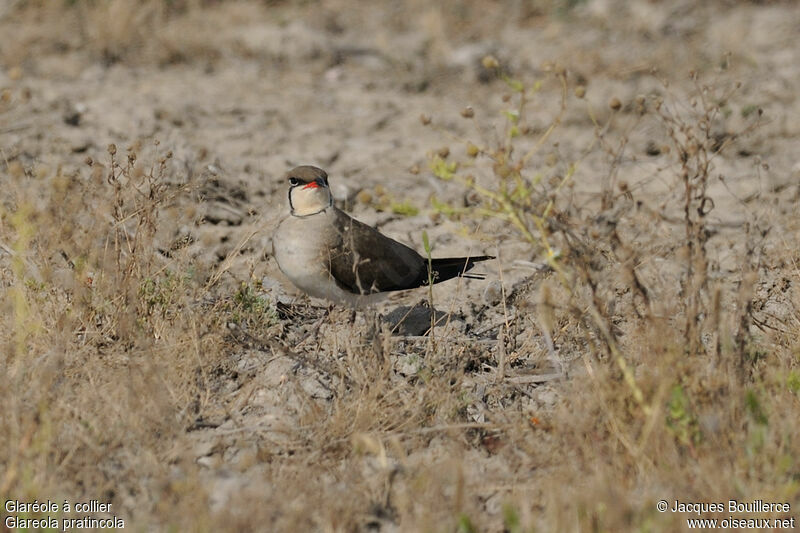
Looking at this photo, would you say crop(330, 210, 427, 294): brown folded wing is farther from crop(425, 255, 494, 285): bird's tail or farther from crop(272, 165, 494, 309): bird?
crop(425, 255, 494, 285): bird's tail

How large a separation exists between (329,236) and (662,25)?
5907 millimetres

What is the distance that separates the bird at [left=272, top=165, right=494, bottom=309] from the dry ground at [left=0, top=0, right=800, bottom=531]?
20 cm

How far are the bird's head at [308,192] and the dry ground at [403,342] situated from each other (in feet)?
0.87

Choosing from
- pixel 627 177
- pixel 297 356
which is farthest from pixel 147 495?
pixel 627 177

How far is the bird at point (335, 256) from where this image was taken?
→ 4379 millimetres

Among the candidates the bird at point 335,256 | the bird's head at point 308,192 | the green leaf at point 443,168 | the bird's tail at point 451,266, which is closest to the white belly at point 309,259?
the bird at point 335,256

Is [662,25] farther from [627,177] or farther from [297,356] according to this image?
[297,356]

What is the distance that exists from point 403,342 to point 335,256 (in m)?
0.56

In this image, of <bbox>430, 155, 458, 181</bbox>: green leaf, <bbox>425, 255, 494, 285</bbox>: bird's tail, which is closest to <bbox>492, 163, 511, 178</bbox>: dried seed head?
<bbox>430, 155, 458, 181</bbox>: green leaf

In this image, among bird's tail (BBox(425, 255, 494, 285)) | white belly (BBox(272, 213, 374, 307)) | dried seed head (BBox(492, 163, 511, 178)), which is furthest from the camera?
bird's tail (BBox(425, 255, 494, 285))

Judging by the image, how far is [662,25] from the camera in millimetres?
9055

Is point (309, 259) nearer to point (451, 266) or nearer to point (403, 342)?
point (403, 342)

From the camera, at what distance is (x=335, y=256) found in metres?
4.41

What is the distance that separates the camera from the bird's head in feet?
15.1
